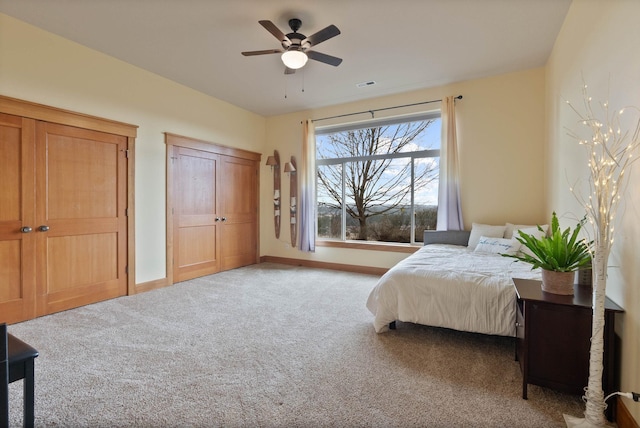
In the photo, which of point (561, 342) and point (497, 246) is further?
point (497, 246)

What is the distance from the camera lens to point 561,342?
168cm

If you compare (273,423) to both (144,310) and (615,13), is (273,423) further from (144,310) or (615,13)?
(615,13)

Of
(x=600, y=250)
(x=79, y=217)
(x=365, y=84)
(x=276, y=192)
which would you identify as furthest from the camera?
(x=276, y=192)

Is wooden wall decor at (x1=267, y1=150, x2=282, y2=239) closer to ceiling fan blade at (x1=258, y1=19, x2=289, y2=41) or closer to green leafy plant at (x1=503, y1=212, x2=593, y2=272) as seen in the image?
ceiling fan blade at (x1=258, y1=19, x2=289, y2=41)

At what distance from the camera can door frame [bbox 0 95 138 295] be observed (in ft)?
9.50

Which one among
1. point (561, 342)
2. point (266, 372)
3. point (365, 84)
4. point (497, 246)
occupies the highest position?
point (365, 84)

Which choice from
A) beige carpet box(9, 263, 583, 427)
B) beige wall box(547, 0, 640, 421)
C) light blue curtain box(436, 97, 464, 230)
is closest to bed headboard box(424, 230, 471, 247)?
light blue curtain box(436, 97, 464, 230)

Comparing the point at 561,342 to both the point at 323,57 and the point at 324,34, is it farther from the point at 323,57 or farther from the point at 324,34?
the point at 323,57

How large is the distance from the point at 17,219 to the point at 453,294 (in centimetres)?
403

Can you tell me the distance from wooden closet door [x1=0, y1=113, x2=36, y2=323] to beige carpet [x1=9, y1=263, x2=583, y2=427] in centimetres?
28

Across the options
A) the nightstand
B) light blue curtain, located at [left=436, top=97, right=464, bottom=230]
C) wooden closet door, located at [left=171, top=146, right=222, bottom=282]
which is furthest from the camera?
wooden closet door, located at [left=171, top=146, right=222, bottom=282]

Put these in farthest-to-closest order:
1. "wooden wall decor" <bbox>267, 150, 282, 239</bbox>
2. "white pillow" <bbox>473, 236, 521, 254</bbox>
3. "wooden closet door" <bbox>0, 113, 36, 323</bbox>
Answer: "wooden wall decor" <bbox>267, 150, 282, 239</bbox> → "white pillow" <bbox>473, 236, 521, 254</bbox> → "wooden closet door" <bbox>0, 113, 36, 323</bbox>

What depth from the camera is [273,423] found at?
1.55 metres

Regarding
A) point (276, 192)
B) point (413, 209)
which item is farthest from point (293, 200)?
point (413, 209)
